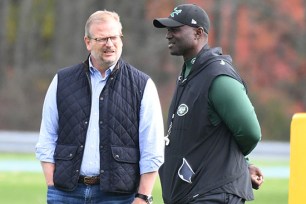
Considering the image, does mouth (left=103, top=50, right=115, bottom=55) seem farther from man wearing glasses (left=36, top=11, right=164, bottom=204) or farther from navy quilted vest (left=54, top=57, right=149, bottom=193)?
navy quilted vest (left=54, top=57, right=149, bottom=193)

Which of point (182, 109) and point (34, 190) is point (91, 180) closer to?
point (182, 109)

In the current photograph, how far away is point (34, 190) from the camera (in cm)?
1608

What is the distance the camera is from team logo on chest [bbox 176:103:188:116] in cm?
661

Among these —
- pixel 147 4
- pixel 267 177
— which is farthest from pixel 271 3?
pixel 267 177

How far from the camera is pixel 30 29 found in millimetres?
45062

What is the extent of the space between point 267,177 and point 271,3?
995 inches

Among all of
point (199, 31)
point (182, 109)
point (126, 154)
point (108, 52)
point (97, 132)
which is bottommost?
point (126, 154)

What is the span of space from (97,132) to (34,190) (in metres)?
9.72

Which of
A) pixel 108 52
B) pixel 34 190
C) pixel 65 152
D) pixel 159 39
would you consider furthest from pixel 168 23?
pixel 159 39

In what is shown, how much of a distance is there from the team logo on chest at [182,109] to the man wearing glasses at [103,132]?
0.45 ft

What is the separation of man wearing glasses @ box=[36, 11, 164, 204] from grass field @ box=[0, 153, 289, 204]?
7.46 metres

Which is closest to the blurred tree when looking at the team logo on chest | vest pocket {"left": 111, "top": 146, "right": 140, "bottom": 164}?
the team logo on chest

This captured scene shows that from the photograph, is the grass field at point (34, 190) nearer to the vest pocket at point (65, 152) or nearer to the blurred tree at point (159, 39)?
the vest pocket at point (65, 152)

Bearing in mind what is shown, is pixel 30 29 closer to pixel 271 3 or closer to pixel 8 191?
pixel 271 3
